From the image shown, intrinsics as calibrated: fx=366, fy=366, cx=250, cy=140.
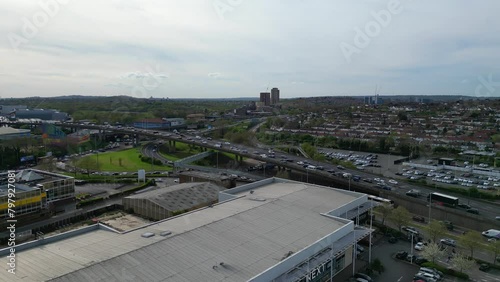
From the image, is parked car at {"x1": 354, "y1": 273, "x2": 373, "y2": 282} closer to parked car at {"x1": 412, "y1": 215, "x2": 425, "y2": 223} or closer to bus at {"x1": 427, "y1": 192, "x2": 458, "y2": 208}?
parked car at {"x1": 412, "y1": 215, "x2": 425, "y2": 223}

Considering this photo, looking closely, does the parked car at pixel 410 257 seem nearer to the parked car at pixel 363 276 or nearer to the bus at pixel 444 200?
the parked car at pixel 363 276

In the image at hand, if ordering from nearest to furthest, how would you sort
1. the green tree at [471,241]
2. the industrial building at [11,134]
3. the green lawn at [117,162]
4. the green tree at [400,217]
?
the green tree at [471,241] < the green tree at [400,217] < the green lawn at [117,162] < the industrial building at [11,134]

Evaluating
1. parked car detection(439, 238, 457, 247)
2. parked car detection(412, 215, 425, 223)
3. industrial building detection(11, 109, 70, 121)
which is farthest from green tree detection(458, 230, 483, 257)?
industrial building detection(11, 109, 70, 121)

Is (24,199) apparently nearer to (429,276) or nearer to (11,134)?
(429,276)

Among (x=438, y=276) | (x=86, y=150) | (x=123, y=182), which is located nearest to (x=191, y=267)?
(x=438, y=276)

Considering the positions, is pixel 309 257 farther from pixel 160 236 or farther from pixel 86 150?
pixel 86 150

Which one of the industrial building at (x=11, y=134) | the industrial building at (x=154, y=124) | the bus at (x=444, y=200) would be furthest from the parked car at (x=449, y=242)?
the industrial building at (x=154, y=124)
